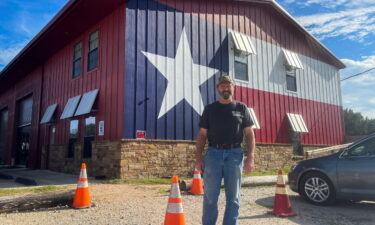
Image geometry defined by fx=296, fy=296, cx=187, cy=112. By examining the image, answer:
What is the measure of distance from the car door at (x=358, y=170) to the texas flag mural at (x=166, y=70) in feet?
19.8

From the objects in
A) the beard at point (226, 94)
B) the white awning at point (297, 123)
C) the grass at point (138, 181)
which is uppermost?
the white awning at point (297, 123)

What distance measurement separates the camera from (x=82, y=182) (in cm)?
561

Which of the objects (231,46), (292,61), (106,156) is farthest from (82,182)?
(292,61)

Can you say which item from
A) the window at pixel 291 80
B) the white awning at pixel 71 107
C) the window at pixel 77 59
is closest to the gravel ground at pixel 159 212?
the white awning at pixel 71 107

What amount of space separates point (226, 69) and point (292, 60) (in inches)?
194

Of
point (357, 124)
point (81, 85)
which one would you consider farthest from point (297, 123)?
point (357, 124)

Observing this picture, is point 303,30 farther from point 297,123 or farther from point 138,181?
point 138,181

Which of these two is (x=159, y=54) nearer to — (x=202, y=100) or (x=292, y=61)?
(x=202, y=100)

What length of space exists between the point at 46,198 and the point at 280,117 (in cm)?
1210

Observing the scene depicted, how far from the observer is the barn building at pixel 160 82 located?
10.3 meters

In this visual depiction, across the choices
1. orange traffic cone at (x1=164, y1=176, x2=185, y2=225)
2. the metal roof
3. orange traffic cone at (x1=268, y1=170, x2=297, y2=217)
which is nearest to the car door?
orange traffic cone at (x1=268, y1=170, x2=297, y2=217)

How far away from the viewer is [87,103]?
11594 mm

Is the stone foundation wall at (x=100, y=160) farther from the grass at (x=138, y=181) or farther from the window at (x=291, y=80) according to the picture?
the window at (x=291, y=80)

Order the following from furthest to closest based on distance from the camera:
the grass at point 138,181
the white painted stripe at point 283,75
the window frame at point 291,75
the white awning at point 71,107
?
the window frame at point 291,75, the white painted stripe at point 283,75, the white awning at point 71,107, the grass at point 138,181
